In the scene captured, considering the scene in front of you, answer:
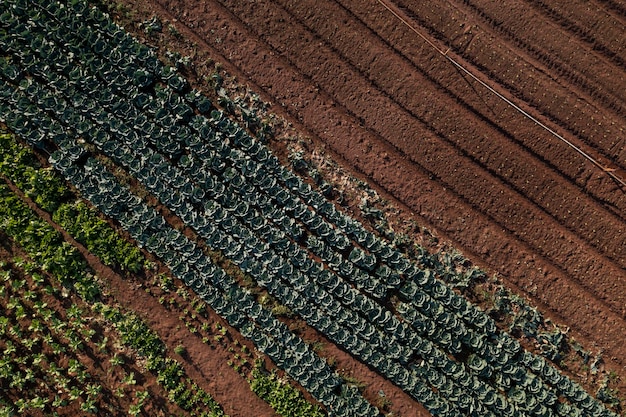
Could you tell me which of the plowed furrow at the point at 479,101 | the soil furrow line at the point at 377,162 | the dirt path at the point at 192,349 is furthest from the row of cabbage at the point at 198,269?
the plowed furrow at the point at 479,101

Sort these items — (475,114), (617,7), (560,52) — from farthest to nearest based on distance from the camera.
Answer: (475,114)
(560,52)
(617,7)

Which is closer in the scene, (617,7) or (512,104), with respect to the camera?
(617,7)

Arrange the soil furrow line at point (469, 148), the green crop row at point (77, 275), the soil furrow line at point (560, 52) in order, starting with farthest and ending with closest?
the soil furrow line at point (469, 148)
the soil furrow line at point (560, 52)
the green crop row at point (77, 275)

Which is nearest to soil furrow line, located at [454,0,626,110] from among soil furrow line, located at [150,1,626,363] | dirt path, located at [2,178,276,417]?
soil furrow line, located at [150,1,626,363]

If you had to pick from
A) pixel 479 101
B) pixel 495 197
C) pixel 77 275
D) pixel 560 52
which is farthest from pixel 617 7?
pixel 77 275

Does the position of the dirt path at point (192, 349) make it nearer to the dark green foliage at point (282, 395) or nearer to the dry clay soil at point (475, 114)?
the dark green foliage at point (282, 395)

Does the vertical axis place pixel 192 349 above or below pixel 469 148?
below

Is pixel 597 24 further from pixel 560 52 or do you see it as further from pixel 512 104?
pixel 512 104

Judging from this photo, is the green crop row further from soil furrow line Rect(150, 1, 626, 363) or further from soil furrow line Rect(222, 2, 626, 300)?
soil furrow line Rect(222, 2, 626, 300)
